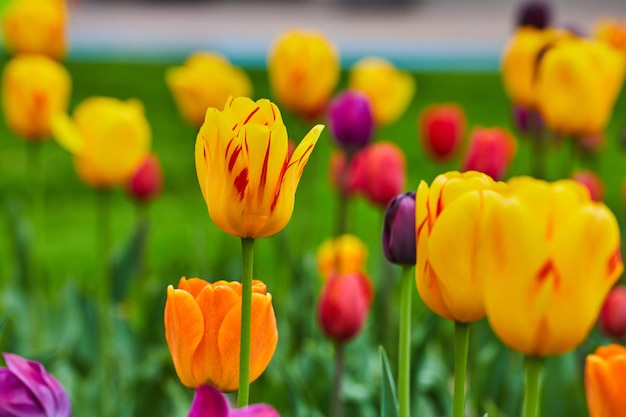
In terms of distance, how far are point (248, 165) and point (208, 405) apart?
183mm

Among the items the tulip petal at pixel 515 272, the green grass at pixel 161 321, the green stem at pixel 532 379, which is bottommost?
the green grass at pixel 161 321

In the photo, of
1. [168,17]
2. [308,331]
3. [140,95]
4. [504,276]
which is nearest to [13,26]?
[308,331]

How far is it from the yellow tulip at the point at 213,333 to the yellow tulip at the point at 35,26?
5.38 ft

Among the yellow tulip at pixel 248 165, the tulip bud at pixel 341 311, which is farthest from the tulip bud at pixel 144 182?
the yellow tulip at pixel 248 165

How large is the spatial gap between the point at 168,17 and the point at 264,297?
13.1 metres

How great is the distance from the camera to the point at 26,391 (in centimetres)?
A: 72

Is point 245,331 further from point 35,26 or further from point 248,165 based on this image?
point 35,26

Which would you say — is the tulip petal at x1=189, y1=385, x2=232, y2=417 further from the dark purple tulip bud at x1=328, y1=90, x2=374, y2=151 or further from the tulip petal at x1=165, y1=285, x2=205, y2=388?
the dark purple tulip bud at x1=328, y1=90, x2=374, y2=151

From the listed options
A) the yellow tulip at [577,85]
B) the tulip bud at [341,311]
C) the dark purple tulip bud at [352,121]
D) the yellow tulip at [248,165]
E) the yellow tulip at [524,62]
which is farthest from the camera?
the yellow tulip at [524,62]

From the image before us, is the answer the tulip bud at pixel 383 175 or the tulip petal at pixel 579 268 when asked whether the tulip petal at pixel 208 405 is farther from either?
the tulip bud at pixel 383 175

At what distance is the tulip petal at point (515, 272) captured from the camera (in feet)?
A: 2.11

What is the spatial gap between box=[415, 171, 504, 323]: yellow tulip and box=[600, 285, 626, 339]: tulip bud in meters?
1.01

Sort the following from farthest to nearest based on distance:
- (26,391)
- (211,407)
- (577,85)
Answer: (577,85), (26,391), (211,407)

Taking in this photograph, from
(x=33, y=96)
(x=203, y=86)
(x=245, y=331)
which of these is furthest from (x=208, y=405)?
(x=203, y=86)
